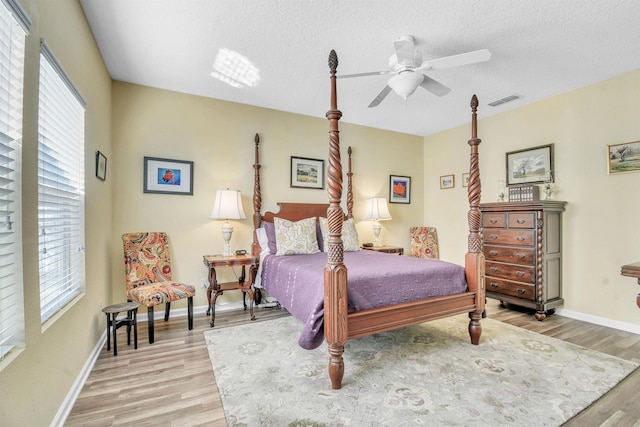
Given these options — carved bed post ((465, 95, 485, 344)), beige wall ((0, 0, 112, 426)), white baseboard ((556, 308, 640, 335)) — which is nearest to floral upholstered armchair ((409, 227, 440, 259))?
white baseboard ((556, 308, 640, 335))

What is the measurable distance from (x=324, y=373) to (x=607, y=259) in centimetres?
345

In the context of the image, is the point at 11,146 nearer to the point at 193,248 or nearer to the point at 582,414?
the point at 193,248

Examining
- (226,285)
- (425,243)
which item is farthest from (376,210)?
(226,285)

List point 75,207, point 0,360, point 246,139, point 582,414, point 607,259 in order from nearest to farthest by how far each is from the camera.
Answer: point 0,360, point 582,414, point 75,207, point 607,259, point 246,139

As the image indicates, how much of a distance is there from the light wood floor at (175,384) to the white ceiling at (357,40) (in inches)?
108

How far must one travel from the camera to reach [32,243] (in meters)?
1.43

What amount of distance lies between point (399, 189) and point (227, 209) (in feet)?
10.3

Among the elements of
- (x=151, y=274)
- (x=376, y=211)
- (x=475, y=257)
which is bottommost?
(x=151, y=274)

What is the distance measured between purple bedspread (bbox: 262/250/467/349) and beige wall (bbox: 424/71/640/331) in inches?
77.1

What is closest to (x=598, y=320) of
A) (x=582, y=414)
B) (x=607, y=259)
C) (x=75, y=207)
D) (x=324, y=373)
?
(x=607, y=259)

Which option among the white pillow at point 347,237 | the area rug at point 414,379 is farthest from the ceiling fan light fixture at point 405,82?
the area rug at point 414,379

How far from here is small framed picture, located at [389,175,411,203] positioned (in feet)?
17.7

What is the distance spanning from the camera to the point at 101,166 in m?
2.88

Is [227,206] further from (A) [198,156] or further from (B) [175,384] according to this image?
(B) [175,384]
